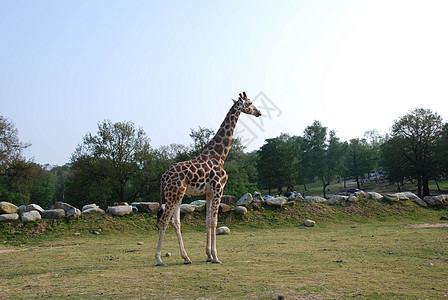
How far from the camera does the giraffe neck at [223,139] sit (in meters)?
9.49

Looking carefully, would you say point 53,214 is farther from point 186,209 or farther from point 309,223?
point 309,223

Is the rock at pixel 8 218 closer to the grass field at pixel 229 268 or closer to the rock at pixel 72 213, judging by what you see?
the grass field at pixel 229 268

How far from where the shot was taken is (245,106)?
10078 mm

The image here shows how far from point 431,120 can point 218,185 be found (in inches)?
1541

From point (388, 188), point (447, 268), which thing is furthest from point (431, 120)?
point (447, 268)

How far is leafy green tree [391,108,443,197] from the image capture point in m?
38.3

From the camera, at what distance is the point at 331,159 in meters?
57.8

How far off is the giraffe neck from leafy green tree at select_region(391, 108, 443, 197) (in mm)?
35876

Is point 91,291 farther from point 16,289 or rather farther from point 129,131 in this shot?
point 129,131

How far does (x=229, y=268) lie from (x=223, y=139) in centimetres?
387

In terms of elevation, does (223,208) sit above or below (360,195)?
below

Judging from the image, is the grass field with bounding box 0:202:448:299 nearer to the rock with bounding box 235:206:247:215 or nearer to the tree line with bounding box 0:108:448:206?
the rock with bounding box 235:206:247:215

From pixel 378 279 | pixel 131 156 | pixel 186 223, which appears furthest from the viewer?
pixel 131 156

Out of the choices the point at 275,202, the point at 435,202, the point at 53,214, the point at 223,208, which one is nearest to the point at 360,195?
the point at 435,202
